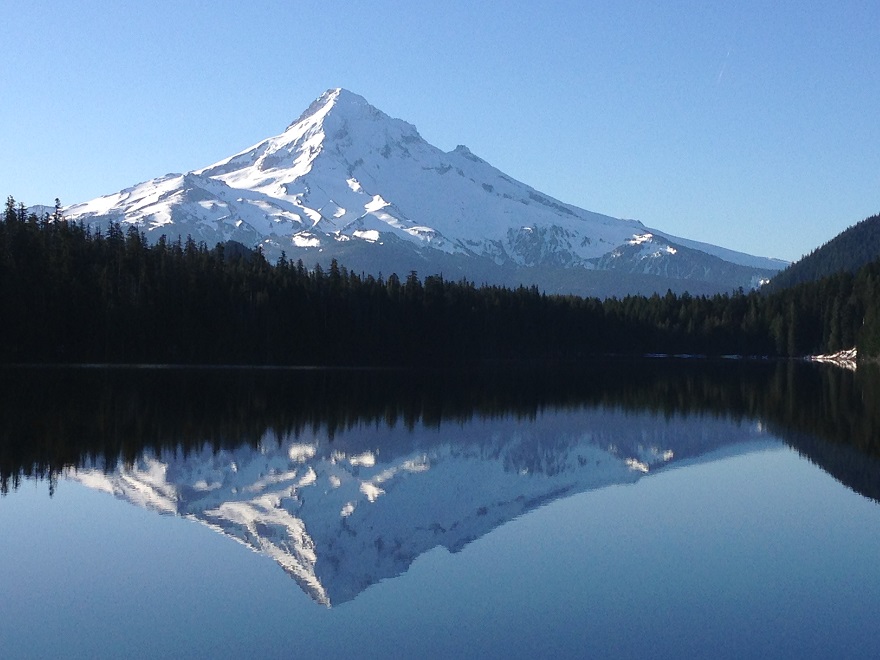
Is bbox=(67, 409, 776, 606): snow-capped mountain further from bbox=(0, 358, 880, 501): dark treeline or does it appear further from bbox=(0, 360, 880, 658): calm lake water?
bbox=(0, 358, 880, 501): dark treeline

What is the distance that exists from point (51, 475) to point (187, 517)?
8320 millimetres

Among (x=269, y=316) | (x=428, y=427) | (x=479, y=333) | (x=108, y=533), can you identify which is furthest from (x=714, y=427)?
(x=479, y=333)

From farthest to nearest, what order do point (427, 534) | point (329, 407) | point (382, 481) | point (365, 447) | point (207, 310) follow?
point (207, 310)
point (329, 407)
point (365, 447)
point (382, 481)
point (427, 534)

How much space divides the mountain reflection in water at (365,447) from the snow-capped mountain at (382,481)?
0.10 m

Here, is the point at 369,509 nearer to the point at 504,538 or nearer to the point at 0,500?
the point at 504,538

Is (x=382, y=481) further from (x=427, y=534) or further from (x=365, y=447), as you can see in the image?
(x=427, y=534)

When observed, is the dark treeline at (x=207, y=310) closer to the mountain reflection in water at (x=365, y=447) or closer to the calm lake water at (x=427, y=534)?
the mountain reflection in water at (x=365, y=447)

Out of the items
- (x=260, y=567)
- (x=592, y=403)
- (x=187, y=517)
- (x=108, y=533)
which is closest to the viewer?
(x=260, y=567)

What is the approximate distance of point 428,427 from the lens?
6112 centimetres

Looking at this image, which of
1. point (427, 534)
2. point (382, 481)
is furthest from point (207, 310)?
point (427, 534)

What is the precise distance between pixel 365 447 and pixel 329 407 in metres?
19.2

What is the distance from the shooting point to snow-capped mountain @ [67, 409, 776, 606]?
97.8ft

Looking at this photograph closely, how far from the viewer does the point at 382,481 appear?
41875mm

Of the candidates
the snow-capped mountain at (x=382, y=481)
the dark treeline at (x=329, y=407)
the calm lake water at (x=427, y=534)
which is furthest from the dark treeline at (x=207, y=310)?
the snow-capped mountain at (x=382, y=481)
